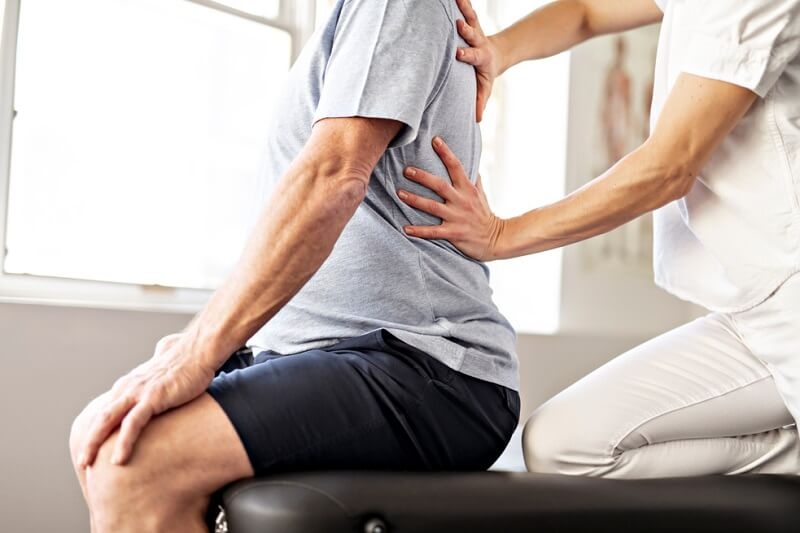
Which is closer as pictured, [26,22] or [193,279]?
[26,22]

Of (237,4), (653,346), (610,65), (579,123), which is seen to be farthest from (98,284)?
(610,65)

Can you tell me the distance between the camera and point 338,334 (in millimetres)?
1117

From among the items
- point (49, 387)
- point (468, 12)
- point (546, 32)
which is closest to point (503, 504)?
point (468, 12)

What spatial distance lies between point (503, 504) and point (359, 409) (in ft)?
0.64

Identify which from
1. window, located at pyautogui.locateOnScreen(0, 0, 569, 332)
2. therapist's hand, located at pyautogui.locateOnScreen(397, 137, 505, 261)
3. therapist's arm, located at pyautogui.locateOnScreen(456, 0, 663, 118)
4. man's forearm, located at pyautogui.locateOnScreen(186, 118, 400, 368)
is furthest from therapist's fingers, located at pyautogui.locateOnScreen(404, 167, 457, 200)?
window, located at pyautogui.locateOnScreen(0, 0, 569, 332)

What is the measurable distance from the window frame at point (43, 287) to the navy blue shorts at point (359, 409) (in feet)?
5.05

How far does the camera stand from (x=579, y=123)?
432 centimetres

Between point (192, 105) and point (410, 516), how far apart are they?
7.74 ft

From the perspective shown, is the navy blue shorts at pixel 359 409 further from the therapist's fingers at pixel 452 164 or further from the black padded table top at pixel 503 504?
the therapist's fingers at pixel 452 164

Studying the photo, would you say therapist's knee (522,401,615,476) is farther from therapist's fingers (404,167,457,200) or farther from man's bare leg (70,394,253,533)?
man's bare leg (70,394,253,533)

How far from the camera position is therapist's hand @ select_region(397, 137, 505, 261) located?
1167 mm

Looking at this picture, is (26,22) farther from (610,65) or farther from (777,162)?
(610,65)

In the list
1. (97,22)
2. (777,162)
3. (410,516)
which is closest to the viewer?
(410,516)

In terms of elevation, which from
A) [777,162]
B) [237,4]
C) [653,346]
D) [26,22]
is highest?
[237,4]
